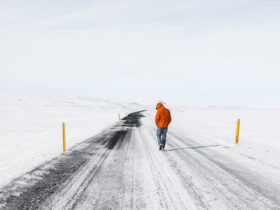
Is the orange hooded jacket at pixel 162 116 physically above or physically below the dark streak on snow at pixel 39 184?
above

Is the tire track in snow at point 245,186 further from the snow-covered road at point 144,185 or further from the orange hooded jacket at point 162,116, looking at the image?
the orange hooded jacket at point 162,116

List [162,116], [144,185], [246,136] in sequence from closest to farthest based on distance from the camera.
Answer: [144,185] < [162,116] < [246,136]

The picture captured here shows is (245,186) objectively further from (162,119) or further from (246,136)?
(246,136)

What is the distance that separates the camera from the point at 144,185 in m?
4.04

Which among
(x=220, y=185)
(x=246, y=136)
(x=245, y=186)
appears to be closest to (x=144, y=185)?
(x=220, y=185)

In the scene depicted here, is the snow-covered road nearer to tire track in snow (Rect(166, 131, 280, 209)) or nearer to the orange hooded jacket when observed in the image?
tire track in snow (Rect(166, 131, 280, 209))

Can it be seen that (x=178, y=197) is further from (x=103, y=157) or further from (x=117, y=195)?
(x=103, y=157)

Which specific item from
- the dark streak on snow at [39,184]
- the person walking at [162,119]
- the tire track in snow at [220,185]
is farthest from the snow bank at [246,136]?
the dark streak on snow at [39,184]

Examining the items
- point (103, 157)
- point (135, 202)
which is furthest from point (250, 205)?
point (103, 157)

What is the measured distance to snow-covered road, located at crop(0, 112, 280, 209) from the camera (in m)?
3.25

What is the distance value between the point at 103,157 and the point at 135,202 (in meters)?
3.39

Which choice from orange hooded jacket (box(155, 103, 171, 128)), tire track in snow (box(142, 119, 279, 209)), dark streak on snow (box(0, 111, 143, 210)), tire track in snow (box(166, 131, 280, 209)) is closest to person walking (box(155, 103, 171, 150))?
orange hooded jacket (box(155, 103, 171, 128))

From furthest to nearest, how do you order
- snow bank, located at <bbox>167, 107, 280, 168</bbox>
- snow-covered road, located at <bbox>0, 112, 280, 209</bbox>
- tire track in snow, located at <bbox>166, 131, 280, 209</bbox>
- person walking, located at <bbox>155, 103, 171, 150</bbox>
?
person walking, located at <bbox>155, 103, 171, 150</bbox>
snow bank, located at <bbox>167, 107, 280, 168</bbox>
tire track in snow, located at <bbox>166, 131, 280, 209</bbox>
snow-covered road, located at <bbox>0, 112, 280, 209</bbox>

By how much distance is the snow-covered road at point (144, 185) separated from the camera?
3.25 metres
